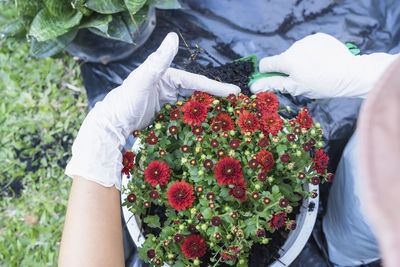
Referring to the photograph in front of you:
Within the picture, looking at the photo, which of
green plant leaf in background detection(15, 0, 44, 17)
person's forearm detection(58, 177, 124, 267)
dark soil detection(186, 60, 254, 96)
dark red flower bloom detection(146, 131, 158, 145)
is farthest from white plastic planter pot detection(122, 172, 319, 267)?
green plant leaf in background detection(15, 0, 44, 17)

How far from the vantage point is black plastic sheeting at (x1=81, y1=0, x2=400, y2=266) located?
44.7 inches

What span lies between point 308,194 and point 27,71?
133 centimetres

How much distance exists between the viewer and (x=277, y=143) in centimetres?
74

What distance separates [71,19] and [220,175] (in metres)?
0.78

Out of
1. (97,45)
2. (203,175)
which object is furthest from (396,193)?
(97,45)

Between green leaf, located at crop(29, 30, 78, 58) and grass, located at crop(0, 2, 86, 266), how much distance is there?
0.75 ft

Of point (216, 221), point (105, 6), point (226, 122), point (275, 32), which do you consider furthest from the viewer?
point (275, 32)

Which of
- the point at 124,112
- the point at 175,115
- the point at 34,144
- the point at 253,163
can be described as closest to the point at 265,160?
the point at 253,163

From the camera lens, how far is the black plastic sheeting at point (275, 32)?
113cm

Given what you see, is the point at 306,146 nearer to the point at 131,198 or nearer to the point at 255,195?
the point at 255,195

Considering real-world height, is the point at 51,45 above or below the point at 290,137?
below

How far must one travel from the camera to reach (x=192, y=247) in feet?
2.24

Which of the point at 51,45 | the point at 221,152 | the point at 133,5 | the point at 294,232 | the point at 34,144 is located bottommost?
the point at 34,144

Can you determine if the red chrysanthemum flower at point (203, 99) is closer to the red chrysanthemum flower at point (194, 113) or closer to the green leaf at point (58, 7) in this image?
the red chrysanthemum flower at point (194, 113)
